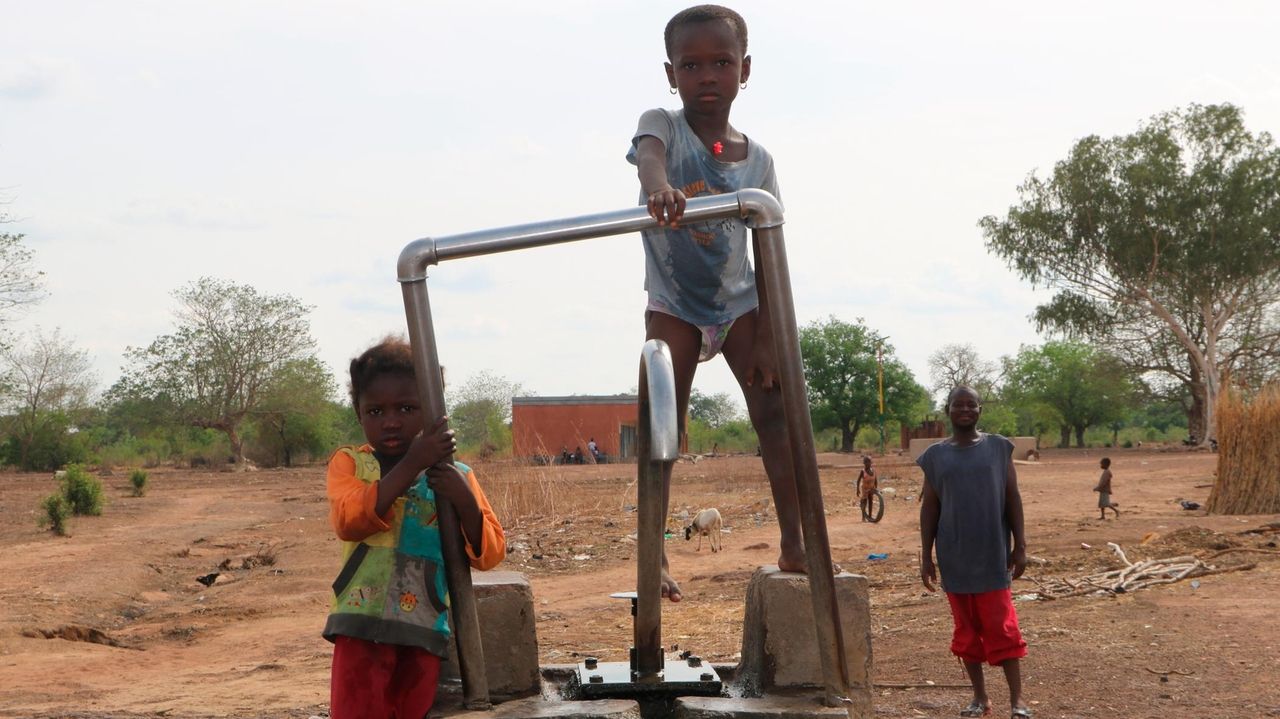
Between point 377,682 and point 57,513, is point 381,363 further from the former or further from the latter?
point 57,513

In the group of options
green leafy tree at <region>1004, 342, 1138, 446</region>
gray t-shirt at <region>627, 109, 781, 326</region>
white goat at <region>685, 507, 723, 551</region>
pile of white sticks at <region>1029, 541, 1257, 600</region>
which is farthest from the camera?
green leafy tree at <region>1004, 342, 1138, 446</region>

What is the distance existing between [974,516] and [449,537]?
2839 mm

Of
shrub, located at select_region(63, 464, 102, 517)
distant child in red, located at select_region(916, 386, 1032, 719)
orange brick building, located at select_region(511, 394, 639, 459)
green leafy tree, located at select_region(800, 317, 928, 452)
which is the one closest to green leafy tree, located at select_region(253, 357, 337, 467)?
orange brick building, located at select_region(511, 394, 639, 459)

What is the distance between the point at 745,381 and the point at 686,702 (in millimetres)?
864

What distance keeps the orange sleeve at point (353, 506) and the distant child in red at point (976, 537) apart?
2647 millimetres

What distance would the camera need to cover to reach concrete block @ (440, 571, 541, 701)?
2.80m

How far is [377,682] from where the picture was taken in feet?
8.14

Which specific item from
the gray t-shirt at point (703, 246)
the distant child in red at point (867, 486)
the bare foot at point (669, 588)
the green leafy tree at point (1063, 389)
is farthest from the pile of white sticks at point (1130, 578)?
the green leafy tree at point (1063, 389)

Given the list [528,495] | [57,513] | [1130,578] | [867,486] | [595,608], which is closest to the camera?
[1130,578]

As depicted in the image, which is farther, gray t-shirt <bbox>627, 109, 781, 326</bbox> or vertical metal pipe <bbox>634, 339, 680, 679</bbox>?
gray t-shirt <bbox>627, 109, 781, 326</bbox>

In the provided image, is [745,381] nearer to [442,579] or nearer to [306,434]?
[442,579]

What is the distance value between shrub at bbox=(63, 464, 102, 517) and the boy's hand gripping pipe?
16.7 meters

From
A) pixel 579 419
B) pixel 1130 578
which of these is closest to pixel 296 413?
pixel 579 419

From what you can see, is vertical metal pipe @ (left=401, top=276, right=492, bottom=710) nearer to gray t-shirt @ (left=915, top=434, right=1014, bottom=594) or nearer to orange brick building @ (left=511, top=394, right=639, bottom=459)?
gray t-shirt @ (left=915, top=434, right=1014, bottom=594)
